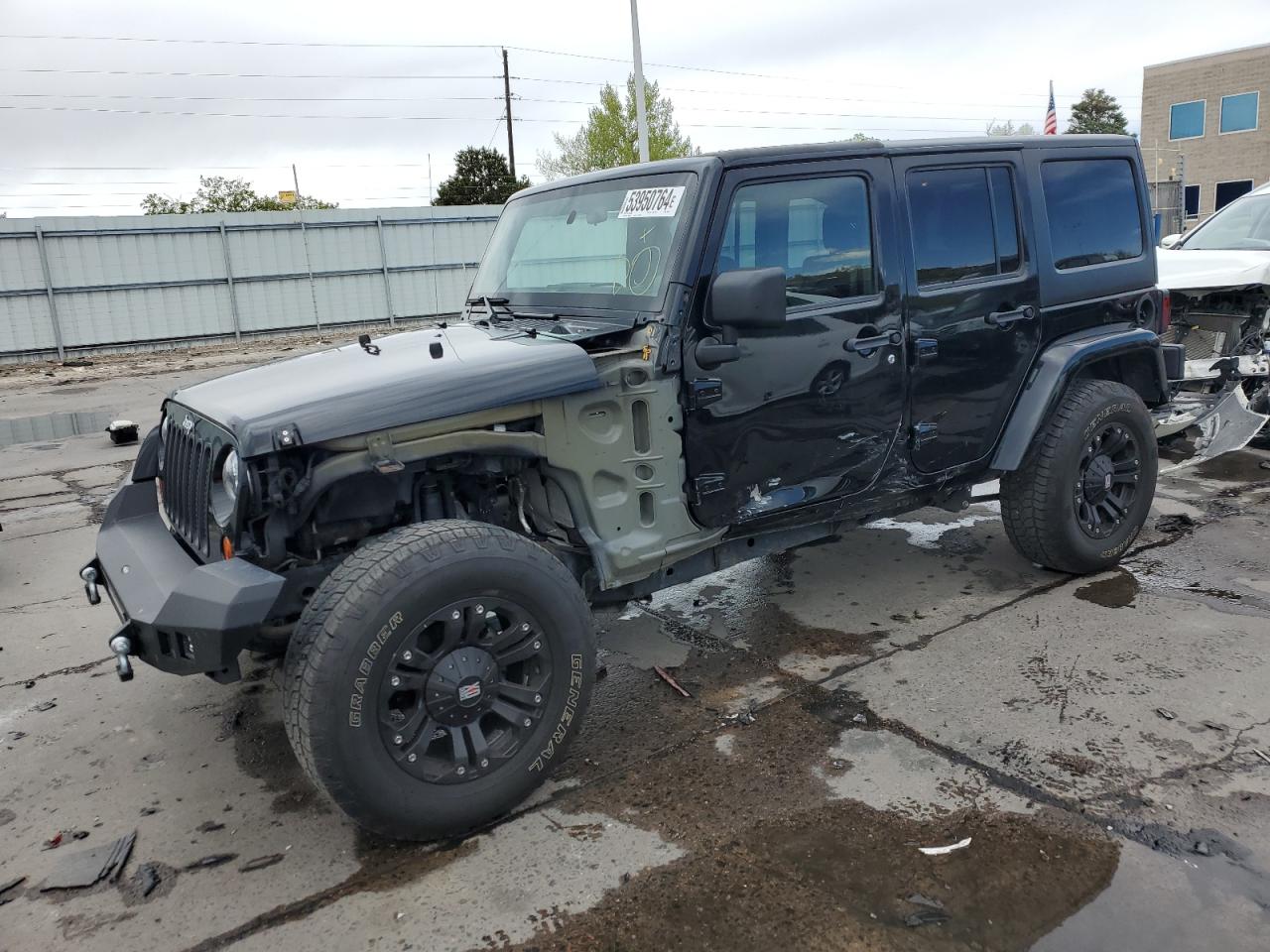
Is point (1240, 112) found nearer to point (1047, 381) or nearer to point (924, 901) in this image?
point (1047, 381)

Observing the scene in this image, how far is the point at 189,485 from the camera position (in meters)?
3.29

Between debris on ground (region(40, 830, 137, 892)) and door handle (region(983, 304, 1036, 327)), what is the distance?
12.4 feet

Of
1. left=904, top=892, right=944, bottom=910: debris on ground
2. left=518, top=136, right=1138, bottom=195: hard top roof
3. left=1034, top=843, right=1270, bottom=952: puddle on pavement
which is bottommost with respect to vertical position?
left=1034, top=843, right=1270, bottom=952: puddle on pavement

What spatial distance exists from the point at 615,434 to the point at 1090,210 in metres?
2.84

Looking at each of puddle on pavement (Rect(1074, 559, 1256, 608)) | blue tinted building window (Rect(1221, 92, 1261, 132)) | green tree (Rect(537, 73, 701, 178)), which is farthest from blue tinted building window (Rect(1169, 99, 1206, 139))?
puddle on pavement (Rect(1074, 559, 1256, 608))

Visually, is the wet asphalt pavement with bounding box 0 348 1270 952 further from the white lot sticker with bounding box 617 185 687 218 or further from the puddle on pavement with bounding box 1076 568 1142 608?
the white lot sticker with bounding box 617 185 687 218

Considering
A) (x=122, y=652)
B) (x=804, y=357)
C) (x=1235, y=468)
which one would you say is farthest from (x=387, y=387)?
(x=1235, y=468)

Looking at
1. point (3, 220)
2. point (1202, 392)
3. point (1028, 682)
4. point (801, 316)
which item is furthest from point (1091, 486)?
point (3, 220)

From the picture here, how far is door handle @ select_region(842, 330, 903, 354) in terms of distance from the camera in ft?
12.4

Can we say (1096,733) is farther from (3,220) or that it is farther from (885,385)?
(3,220)

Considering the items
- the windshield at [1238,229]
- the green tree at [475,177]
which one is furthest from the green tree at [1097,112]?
the windshield at [1238,229]

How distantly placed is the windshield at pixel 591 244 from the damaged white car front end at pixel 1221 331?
3.85 metres

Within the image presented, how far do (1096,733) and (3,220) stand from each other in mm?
20405

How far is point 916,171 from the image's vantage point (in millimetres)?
4027
